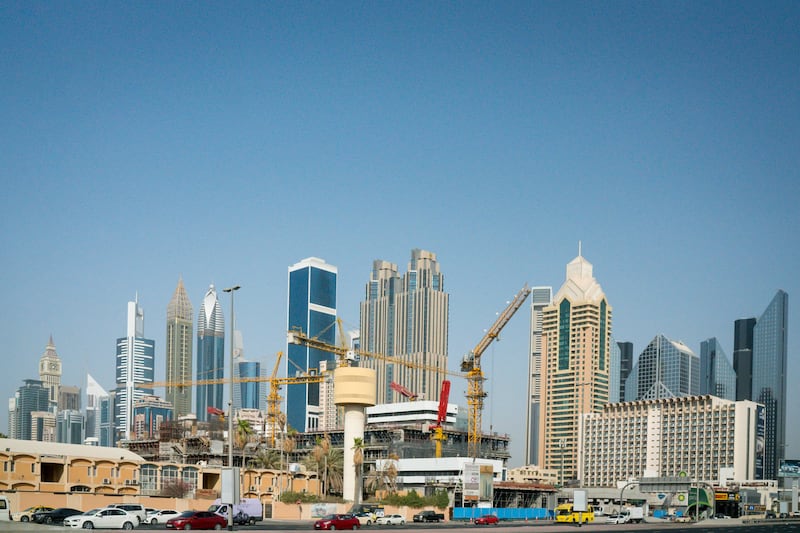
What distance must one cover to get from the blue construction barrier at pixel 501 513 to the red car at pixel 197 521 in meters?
57.7

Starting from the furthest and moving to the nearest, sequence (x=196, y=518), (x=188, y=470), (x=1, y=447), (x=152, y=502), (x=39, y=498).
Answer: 1. (x=188, y=470)
2. (x=1, y=447)
3. (x=152, y=502)
4. (x=39, y=498)
5. (x=196, y=518)

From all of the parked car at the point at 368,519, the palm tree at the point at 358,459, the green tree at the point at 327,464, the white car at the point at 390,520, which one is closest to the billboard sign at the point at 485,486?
the palm tree at the point at 358,459

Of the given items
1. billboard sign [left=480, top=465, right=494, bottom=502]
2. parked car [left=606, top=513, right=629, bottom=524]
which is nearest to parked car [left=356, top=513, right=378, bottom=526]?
billboard sign [left=480, top=465, right=494, bottom=502]

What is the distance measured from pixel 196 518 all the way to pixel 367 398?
282ft

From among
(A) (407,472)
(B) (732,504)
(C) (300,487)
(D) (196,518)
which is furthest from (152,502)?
(B) (732,504)

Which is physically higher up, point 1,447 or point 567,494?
point 1,447

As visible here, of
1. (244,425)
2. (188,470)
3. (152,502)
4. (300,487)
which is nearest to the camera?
(152,502)

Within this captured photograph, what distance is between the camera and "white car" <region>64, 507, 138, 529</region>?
2660 inches

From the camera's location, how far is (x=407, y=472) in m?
184

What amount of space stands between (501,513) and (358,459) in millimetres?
25662

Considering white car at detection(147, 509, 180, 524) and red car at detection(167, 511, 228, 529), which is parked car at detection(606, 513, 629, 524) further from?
red car at detection(167, 511, 228, 529)

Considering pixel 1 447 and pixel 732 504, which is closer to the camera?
pixel 1 447

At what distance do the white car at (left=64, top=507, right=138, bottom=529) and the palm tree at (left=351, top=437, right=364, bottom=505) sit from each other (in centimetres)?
7871

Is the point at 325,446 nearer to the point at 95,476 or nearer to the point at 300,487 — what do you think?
the point at 300,487
